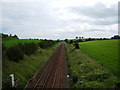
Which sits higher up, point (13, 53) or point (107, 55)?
point (13, 53)

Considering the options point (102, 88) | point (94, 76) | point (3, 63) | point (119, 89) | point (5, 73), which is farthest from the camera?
point (3, 63)

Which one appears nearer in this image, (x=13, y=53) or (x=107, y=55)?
(x=13, y=53)

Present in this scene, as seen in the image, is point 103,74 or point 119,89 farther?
point 103,74

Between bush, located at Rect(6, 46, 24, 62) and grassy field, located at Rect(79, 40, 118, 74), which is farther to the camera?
bush, located at Rect(6, 46, 24, 62)

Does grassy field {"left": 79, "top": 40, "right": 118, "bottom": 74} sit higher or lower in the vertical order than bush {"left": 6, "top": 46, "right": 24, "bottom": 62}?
lower

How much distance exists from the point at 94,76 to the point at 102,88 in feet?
13.4

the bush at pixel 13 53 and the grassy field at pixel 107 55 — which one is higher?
the bush at pixel 13 53

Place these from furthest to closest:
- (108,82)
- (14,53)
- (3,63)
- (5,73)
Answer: (14,53) < (3,63) < (5,73) < (108,82)

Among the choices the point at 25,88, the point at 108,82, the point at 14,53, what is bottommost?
the point at 25,88

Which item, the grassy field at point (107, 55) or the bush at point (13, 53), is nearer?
the grassy field at point (107, 55)

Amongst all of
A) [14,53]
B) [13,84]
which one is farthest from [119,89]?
[14,53]

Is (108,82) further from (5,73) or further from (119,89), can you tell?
(5,73)

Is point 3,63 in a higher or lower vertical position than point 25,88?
higher

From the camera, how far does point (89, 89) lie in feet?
48.1
